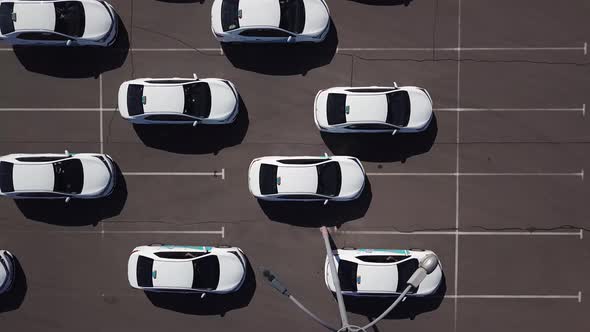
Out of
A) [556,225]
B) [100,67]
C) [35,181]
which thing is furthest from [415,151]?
[35,181]

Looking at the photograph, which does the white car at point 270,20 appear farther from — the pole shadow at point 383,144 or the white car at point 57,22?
the white car at point 57,22

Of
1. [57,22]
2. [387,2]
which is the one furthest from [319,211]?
[57,22]

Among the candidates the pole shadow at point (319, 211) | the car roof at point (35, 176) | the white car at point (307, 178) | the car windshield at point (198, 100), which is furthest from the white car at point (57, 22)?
the pole shadow at point (319, 211)

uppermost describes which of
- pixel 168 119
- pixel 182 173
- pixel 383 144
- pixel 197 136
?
pixel 168 119

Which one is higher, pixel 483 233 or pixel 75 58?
pixel 75 58

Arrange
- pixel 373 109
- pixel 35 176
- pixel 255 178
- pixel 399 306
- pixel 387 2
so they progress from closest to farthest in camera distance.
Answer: pixel 373 109, pixel 35 176, pixel 255 178, pixel 387 2, pixel 399 306

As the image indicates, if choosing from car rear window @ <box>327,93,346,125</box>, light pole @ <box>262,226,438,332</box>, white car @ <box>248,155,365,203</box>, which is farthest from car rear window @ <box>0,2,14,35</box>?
light pole @ <box>262,226,438,332</box>

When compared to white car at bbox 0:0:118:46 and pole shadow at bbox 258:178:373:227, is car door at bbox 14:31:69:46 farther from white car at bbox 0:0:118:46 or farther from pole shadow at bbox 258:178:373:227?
pole shadow at bbox 258:178:373:227

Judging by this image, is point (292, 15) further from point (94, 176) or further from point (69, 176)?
point (69, 176)
